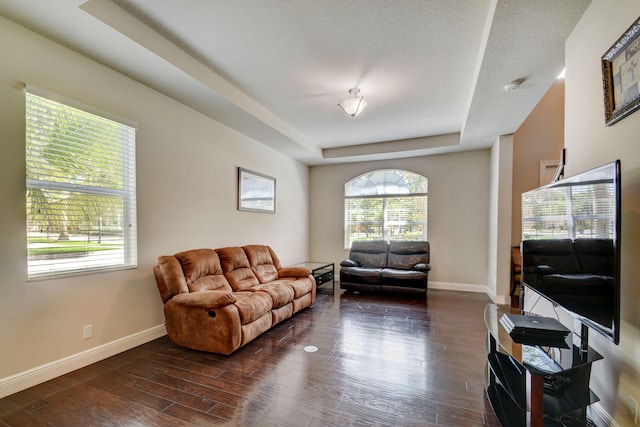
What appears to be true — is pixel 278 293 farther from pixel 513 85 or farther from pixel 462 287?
pixel 462 287

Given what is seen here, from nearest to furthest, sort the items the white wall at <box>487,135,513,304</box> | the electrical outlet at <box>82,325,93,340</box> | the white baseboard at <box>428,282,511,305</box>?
the electrical outlet at <box>82,325,93,340</box>, the white wall at <box>487,135,513,304</box>, the white baseboard at <box>428,282,511,305</box>

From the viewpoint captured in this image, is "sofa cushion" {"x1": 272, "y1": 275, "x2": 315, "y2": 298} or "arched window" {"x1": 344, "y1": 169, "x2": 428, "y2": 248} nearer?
"sofa cushion" {"x1": 272, "y1": 275, "x2": 315, "y2": 298}

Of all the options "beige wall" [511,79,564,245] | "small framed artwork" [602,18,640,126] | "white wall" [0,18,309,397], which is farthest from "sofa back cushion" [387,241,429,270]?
"small framed artwork" [602,18,640,126]

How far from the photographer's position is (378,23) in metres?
2.25

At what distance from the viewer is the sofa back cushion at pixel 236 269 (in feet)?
11.8

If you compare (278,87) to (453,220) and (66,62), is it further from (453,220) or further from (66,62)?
(453,220)

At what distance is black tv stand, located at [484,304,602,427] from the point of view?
4.52ft

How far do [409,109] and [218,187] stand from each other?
115 inches

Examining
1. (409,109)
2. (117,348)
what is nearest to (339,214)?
(409,109)

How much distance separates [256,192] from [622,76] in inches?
168

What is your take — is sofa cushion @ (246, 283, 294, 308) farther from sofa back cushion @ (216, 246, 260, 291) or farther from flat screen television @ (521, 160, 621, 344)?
flat screen television @ (521, 160, 621, 344)

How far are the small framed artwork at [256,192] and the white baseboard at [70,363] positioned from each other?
2111 mm

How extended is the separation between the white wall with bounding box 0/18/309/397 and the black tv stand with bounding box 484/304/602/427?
3235 millimetres

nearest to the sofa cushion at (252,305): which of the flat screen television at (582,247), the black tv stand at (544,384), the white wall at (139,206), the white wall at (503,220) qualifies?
→ the white wall at (139,206)
